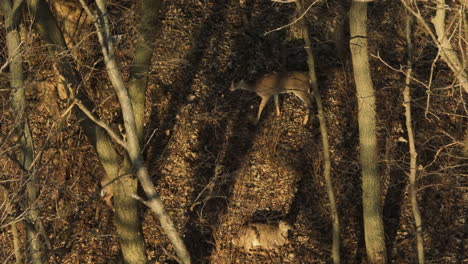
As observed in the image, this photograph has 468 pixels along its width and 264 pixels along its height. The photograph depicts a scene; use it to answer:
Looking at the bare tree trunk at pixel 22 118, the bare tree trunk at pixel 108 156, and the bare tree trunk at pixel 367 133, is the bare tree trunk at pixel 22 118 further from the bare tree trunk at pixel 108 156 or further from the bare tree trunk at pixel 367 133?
the bare tree trunk at pixel 367 133

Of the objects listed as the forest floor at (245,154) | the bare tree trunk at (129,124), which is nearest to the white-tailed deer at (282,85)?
the forest floor at (245,154)

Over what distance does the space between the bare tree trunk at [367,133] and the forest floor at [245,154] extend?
58 cm

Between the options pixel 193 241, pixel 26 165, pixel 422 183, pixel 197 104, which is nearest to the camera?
pixel 26 165

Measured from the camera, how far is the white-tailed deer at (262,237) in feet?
39.4

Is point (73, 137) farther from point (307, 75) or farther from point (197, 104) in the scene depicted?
point (307, 75)

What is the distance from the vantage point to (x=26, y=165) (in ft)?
30.6

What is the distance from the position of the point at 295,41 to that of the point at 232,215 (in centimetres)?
437

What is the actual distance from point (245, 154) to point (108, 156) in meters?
3.39

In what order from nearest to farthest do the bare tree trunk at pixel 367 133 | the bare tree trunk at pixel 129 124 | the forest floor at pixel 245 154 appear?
the bare tree trunk at pixel 129 124 < the bare tree trunk at pixel 367 133 < the forest floor at pixel 245 154

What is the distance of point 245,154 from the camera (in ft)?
44.3

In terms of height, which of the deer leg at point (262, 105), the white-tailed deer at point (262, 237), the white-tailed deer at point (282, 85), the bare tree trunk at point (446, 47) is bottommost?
the white-tailed deer at point (262, 237)

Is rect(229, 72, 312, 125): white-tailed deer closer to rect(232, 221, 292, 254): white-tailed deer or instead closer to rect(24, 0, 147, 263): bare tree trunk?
rect(232, 221, 292, 254): white-tailed deer

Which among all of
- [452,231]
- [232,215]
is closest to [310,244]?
[232,215]

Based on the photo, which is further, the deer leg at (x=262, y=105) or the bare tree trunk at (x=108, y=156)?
the deer leg at (x=262, y=105)
